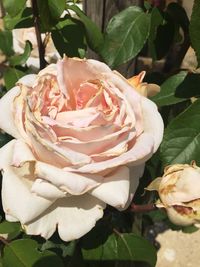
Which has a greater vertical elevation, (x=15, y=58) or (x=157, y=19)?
(x=157, y=19)

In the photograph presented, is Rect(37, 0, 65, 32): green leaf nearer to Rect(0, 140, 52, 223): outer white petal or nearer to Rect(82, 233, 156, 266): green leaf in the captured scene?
Rect(0, 140, 52, 223): outer white petal

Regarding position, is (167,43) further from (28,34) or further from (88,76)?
(28,34)

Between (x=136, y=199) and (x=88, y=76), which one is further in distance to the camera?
(x=136, y=199)

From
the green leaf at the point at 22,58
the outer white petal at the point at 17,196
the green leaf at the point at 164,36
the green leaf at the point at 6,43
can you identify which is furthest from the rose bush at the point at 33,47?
the outer white petal at the point at 17,196

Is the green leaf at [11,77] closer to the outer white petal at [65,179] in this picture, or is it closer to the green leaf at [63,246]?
the green leaf at [63,246]

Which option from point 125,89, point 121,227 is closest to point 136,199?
point 121,227

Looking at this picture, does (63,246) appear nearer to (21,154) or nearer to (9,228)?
(9,228)
